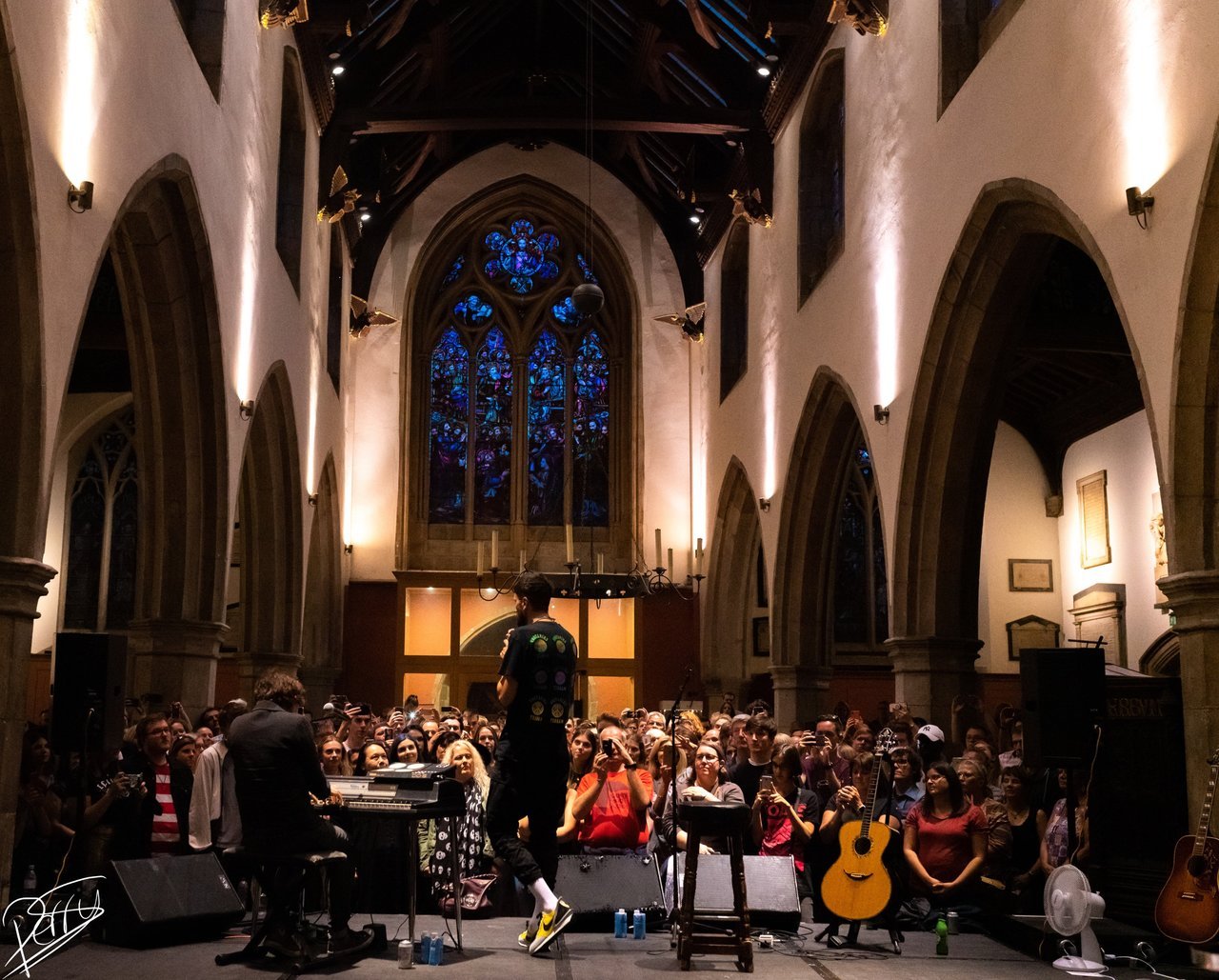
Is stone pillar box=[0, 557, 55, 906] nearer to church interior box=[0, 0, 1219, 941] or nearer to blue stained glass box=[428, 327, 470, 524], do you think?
church interior box=[0, 0, 1219, 941]

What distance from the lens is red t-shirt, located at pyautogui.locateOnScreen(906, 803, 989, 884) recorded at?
6.33 meters

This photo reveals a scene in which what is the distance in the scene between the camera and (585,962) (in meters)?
5.16

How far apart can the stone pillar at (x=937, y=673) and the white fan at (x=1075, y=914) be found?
166 inches

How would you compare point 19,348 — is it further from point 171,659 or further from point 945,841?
point 945,841

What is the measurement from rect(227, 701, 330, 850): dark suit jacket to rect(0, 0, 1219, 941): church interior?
1505 millimetres

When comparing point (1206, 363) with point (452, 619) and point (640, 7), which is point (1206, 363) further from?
point (452, 619)

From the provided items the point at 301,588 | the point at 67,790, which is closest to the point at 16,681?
the point at 67,790

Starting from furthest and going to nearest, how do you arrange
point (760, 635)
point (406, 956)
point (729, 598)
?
point (729, 598)
point (760, 635)
point (406, 956)

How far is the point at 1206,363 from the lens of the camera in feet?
19.7

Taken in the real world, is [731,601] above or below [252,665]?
above

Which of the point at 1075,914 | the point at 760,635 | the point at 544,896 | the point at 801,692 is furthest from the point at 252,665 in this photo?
the point at 1075,914

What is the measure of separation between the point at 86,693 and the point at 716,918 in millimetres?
2852

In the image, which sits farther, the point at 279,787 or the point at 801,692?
the point at 801,692

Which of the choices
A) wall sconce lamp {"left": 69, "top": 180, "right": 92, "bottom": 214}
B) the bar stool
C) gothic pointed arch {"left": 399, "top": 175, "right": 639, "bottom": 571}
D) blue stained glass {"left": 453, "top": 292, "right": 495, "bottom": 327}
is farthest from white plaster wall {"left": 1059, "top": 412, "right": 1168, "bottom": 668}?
wall sconce lamp {"left": 69, "top": 180, "right": 92, "bottom": 214}
